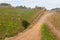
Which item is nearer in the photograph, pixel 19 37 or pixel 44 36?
pixel 44 36

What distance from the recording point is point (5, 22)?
133 ft

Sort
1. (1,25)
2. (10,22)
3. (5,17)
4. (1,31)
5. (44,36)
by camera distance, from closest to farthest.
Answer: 1. (44,36)
2. (1,31)
3. (1,25)
4. (10,22)
5. (5,17)

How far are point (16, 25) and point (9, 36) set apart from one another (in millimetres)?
5877

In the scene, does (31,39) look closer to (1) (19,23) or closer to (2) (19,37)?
(2) (19,37)

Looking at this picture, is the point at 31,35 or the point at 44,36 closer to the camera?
the point at 44,36

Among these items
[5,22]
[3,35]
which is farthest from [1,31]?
[5,22]

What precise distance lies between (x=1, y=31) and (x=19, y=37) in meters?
3.65

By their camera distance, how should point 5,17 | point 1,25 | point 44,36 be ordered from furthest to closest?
1. point 5,17
2. point 1,25
3. point 44,36

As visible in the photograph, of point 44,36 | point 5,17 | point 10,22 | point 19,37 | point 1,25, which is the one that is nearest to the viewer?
point 44,36

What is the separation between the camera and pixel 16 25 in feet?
134

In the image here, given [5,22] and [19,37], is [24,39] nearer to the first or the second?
[19,37]

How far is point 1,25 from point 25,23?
638cm

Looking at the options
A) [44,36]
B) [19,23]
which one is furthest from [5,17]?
[44,36]

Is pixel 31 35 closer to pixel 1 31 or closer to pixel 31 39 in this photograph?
pixel 31 39
